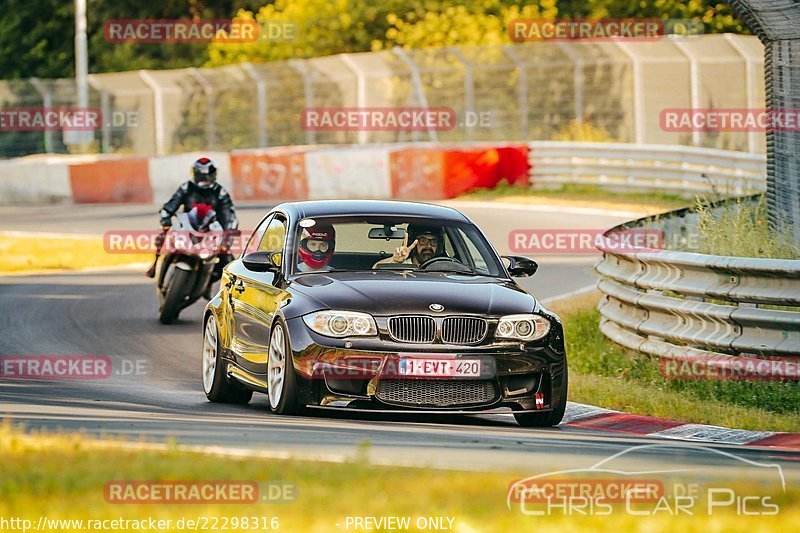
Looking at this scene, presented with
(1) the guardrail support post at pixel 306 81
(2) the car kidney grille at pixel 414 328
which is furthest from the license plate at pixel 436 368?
(1) the guardrail support post at pixel 306 81

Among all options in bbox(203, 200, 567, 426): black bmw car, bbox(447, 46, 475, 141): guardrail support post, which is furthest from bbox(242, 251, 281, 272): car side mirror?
bbox(447, 46, 475, 141): guardrail support post

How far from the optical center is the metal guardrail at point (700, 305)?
1139 cm

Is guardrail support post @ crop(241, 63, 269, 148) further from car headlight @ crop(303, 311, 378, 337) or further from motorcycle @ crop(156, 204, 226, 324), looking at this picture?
car headlight @ crop(303, 311, 378, 337)

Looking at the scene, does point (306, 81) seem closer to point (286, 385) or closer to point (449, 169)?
point (449, 169)

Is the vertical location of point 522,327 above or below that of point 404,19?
below

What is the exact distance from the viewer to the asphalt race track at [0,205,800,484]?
8102 millimetres

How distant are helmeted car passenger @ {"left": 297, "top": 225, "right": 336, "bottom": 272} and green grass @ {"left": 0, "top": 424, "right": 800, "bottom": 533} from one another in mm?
3968

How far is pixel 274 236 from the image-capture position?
477 inches

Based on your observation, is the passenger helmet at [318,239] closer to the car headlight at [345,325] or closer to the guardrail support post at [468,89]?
the car headlight at [345,325]

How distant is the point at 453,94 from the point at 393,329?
2746cm

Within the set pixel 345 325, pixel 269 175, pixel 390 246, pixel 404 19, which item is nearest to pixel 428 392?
pixel 345 325

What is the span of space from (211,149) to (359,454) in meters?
35.3

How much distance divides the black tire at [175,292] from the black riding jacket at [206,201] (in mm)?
616

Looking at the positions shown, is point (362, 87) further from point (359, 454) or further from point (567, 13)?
point (359, 454)
